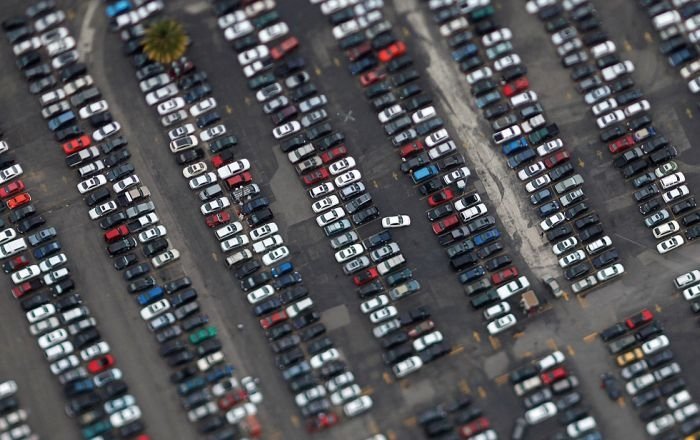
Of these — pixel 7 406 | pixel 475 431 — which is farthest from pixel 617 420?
pixel 7 406

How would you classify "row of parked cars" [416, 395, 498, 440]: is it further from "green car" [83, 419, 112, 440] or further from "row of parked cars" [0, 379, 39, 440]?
"row of parked cars" [0, 379, 39, 440]

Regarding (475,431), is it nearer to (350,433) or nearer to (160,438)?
(350,433)

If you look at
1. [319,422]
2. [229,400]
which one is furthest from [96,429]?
[319,422]

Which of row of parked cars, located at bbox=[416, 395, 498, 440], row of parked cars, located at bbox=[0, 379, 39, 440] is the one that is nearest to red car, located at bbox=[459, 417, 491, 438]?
row of parked cars, located at bbox=[416, 395, 498, 440]

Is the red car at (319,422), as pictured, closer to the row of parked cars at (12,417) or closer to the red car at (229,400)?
the red car at (229,400)

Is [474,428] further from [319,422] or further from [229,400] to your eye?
[229,400]
